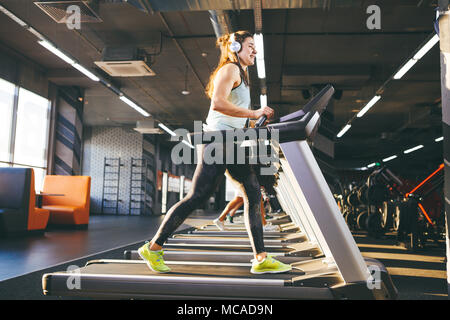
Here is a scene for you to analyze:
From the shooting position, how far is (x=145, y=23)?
19.9ft

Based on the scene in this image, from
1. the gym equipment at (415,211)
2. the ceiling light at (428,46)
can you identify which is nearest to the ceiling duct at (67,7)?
the gym equipment at (415,211)

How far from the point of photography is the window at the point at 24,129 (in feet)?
23.3

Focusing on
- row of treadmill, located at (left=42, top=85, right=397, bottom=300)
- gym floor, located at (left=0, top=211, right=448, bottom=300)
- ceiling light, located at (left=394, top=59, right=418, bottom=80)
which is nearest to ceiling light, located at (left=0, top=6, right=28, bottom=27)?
gym floor, located at (left=0, top=211, right=448, bottom=300)

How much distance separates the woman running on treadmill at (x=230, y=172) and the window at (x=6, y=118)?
6367 mm

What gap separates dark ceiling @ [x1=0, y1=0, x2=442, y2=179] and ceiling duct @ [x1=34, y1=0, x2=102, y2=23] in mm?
193

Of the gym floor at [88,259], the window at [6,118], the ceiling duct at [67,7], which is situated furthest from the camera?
the window at [6,118]

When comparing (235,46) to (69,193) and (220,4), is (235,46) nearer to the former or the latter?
(220,4)

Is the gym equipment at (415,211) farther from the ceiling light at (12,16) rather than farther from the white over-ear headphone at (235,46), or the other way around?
the ceiling light at (12,16)

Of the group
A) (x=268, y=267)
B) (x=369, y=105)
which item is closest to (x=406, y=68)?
(x=369, y=105)

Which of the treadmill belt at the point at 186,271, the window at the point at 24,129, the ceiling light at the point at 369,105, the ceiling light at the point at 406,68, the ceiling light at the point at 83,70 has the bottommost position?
the treadmill belt at the point at 186,271

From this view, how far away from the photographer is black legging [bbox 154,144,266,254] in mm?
1891

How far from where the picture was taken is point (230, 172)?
199cm
